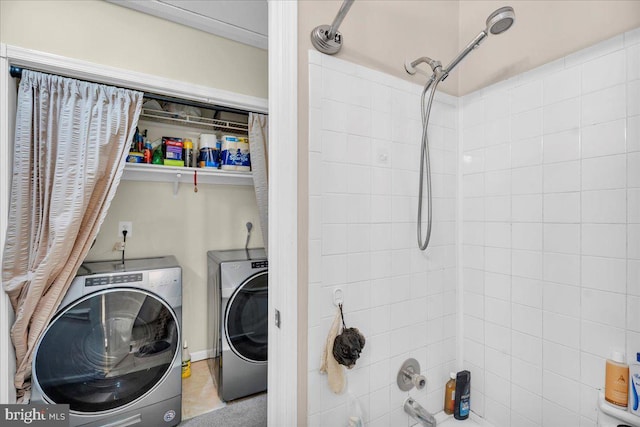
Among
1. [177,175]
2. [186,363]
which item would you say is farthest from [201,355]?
[177,175]

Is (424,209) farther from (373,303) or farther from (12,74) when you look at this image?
(12,74)

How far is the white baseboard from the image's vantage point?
87.5 inches

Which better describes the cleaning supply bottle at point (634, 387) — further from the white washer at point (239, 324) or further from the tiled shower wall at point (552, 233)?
the white washer at point (239, 324)

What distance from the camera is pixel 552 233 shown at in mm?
1109

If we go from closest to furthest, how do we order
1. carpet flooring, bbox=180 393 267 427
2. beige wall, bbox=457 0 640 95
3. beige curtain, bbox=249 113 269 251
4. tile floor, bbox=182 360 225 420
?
beige wall, bbox=457 0 640 95 → carpet flooring, bbox=180 393 267 427 → tile floor, bbox=182 360 225 420 → beige curtain, bbox=249 113 269 251

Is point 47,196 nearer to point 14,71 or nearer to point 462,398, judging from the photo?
point 14,71

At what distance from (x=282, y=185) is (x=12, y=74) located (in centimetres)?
157

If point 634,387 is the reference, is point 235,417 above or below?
below

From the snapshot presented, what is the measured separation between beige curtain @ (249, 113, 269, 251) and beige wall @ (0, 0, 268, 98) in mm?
257

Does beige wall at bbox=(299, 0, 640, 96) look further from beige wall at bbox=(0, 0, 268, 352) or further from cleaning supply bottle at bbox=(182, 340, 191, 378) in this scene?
cleaning supply bottle at bbox=(182, 340, 191, 378)

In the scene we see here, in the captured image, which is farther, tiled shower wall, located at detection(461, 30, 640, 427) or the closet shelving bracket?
the closet shelving bracket

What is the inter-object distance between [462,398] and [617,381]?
0.60m

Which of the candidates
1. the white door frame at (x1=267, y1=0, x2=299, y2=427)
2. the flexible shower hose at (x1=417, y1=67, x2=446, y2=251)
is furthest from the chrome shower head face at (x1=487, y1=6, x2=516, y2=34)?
the white door frame at (x1=267, y1=0, x2=299, y2=427)

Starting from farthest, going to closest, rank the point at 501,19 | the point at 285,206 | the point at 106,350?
1. the point at 106,350
2. the point at 285,206
3. the point at 501,19
